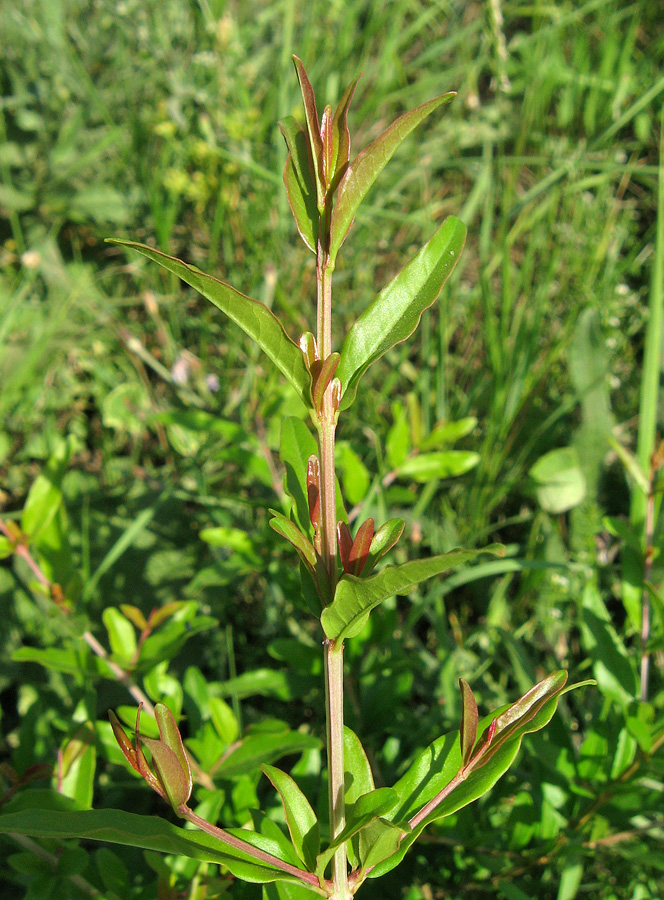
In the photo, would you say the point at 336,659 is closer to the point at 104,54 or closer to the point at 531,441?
the point at 531,441

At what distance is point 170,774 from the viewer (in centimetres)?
74

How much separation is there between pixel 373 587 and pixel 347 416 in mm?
1535

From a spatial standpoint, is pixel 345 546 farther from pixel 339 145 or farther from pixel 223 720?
pixel 223 720

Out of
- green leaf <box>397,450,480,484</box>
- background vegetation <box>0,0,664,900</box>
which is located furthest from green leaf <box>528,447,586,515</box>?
green leaf <box>397,450,480,484</box>

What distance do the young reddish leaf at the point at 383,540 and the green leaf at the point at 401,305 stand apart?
0.54 feet

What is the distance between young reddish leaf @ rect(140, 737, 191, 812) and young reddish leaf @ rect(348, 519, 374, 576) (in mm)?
255

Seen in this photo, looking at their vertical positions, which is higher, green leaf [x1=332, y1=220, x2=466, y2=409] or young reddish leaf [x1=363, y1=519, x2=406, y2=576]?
green leaf [x1=332, y1=220, x2=466, y2=409]

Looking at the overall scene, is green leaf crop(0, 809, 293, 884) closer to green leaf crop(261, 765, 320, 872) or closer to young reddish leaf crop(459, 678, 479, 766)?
green leaf crop(261, 765, 320, 872)

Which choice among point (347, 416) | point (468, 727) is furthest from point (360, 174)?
point (347, 416)

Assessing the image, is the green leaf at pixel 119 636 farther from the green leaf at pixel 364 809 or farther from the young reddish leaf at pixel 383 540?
the young reddish leaf at pixel 383 540

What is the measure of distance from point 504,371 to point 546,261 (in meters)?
0.50

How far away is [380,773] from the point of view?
150 centimetres

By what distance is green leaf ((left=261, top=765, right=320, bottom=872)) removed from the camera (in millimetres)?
880

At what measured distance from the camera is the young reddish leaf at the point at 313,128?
71 cm
